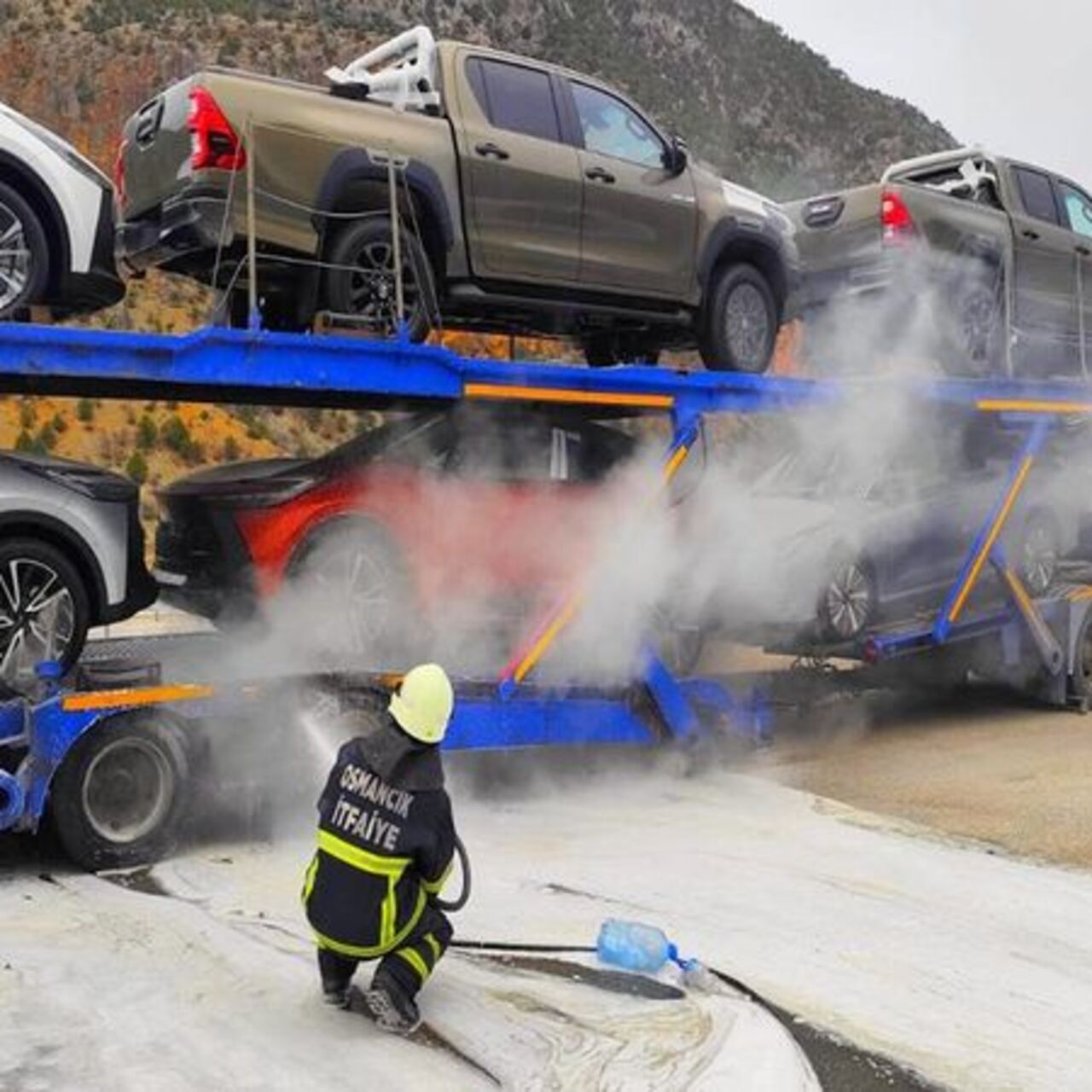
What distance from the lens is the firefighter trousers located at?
3.95 metres

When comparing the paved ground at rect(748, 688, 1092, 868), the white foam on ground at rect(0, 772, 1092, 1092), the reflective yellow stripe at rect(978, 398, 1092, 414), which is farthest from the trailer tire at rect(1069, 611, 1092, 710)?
the white foam on ground at rect(0, 772, 1092, 1092)

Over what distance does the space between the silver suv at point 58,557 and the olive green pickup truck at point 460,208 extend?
125cm

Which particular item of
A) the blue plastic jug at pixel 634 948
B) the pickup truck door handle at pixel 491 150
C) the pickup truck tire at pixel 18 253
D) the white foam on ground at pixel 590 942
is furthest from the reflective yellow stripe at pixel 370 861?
the pickup truck door handle at pixel 491 150

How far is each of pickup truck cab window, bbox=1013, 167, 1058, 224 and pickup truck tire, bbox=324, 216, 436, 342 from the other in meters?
5.97

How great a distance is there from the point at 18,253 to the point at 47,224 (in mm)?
185

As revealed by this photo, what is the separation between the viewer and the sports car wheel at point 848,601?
8.24 m

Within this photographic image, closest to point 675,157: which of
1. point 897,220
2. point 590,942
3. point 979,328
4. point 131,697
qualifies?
point 897,220

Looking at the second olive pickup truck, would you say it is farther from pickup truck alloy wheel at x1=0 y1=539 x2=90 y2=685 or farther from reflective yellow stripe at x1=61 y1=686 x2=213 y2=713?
pickup truck alloy wheel at x1=0 y1=539 x2=90 y2=685

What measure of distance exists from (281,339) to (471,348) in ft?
67.4

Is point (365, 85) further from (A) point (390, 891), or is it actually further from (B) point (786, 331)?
(B) point (786, 331)

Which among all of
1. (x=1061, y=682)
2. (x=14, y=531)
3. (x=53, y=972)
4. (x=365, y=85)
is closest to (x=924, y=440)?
(x=1061, y=682)

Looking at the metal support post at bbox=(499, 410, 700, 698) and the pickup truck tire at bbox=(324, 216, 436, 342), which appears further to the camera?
the metal support post at bbox=(499, 410, 700, 698)

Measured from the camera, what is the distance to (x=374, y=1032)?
3.96 meters

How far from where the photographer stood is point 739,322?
332 inches
